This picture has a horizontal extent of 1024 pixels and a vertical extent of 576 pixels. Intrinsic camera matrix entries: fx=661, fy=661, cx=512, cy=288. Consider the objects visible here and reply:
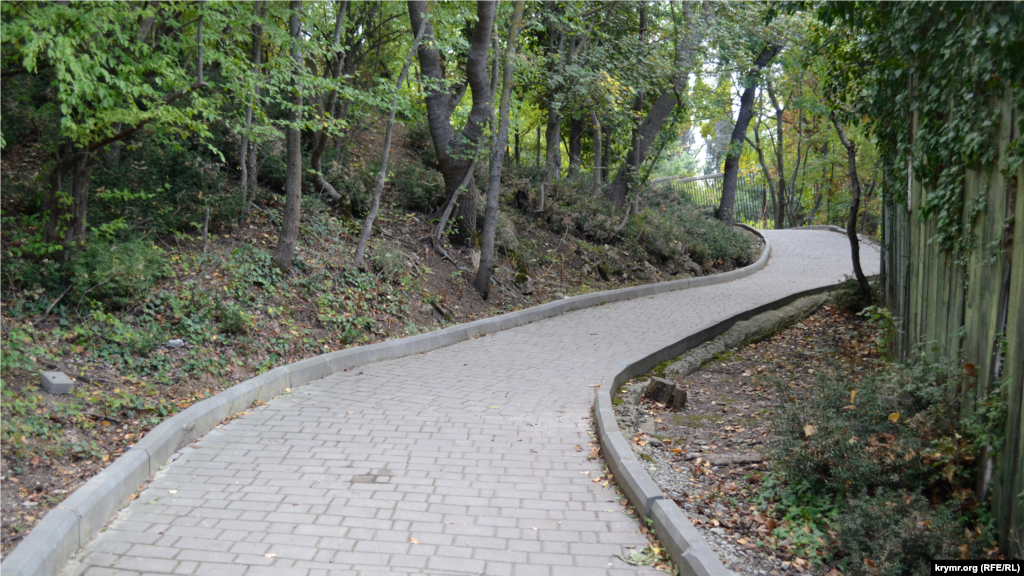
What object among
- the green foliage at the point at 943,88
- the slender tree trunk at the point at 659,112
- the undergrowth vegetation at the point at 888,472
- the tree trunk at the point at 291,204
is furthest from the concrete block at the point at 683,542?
the slender tree trunk at the point at 659,112

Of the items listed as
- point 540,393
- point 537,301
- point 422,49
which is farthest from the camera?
point 537,301

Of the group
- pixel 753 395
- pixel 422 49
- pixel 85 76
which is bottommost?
pixel 753 395

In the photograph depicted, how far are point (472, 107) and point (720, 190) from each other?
23.3 metres

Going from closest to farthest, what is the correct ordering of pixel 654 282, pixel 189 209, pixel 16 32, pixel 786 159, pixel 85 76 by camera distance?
1. pixel 16 32
2. pixel 85 76
3. pixel 189 209
4. pixel 654 282
5. pixel 786 159

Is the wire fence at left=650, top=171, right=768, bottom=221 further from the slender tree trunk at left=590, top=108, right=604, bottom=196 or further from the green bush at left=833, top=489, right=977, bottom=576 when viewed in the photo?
the green bush at left=833, top=489, right=977, bottom=576

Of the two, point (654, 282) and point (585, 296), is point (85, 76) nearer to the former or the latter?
point (585, 296)

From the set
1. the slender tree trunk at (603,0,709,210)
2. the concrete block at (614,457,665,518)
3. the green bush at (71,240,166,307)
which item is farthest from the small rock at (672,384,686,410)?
the slender tree trunk at (603,0,709,210)

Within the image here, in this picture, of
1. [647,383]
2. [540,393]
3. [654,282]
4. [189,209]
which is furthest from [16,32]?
[654,282]

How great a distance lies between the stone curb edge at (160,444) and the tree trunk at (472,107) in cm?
316

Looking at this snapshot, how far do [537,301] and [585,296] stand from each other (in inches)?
41.5

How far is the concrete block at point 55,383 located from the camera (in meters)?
5.78

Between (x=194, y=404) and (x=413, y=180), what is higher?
(x=413, y=180)

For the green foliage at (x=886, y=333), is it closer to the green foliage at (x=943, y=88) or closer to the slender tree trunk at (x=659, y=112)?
the green foliage at (x=943, y=88)

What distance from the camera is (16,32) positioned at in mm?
5453
